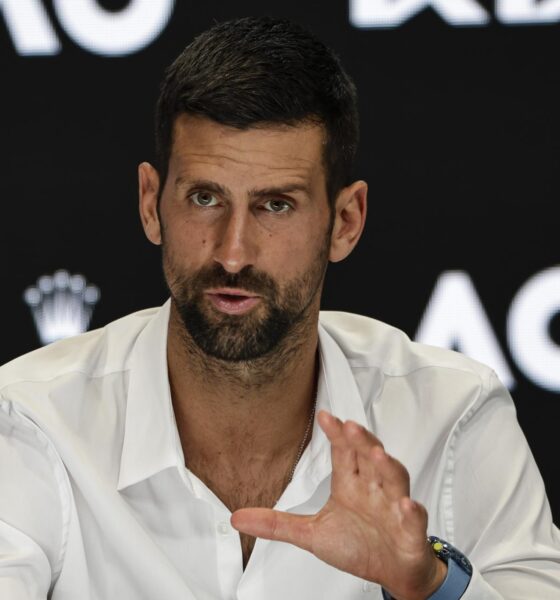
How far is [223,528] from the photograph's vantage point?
2279 mm

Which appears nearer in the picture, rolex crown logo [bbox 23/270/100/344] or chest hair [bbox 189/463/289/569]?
chest hair [bbox 189/463/289/569]

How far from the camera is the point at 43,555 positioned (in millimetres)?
2166

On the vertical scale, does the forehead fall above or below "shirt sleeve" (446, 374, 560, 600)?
above

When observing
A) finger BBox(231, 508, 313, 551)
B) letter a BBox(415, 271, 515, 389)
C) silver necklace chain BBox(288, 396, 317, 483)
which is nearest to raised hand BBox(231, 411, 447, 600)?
finger BBox(231, 508, 313, 551)

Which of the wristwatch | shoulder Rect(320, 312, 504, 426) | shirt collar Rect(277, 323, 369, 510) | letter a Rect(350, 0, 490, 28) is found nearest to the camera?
the wristwatch

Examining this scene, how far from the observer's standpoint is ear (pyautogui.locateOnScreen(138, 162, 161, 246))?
8.16 ft

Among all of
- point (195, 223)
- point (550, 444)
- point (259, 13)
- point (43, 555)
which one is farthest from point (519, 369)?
point (43, 555)

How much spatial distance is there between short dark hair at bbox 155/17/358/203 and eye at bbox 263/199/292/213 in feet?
0.42

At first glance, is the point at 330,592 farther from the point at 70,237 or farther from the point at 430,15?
the point at 430,15

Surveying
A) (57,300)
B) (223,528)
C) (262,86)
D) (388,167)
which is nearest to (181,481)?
(223,528)

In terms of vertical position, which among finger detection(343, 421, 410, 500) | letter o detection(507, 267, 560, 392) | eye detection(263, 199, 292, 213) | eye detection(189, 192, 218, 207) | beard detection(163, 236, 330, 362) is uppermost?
eye detection(189, 192, 218, 207)

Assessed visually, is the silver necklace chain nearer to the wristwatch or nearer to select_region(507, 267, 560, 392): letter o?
the wristwatch

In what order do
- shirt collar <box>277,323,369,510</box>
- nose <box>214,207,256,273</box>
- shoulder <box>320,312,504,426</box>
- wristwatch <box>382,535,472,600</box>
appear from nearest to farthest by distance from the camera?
wristwatch <box>382,535,472,600</box> → nose <box>214,207,256,273</box> → shirt collar <box>277,323,369,510</box> → shoulder <box>320,312,504,426</box>

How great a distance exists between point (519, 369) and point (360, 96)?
0.79 m
